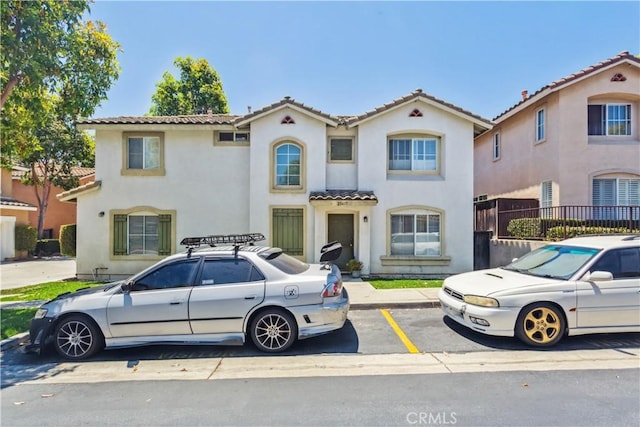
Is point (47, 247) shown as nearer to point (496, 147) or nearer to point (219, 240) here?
point (219, 240)

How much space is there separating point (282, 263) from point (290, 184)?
677cm

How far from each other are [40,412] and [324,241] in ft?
29.8

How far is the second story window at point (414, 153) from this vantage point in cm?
1271

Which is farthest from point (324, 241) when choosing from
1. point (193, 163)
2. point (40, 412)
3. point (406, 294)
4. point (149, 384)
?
point (40, 412)

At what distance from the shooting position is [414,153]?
1275cm

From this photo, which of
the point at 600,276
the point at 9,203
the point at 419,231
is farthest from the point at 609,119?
the point at 9,203

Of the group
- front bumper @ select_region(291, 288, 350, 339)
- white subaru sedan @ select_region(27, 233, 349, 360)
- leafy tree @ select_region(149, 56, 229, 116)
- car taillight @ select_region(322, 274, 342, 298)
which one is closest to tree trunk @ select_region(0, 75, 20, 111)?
white subaru sedan @ select_region(27, 233, 349, 360)

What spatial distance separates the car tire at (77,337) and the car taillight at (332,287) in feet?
11.4

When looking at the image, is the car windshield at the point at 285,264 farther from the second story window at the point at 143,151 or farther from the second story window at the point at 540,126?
the second story window at the point at 540,126

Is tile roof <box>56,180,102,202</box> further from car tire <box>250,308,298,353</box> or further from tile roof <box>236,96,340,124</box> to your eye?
car tire <box>250,308,298,353</box>

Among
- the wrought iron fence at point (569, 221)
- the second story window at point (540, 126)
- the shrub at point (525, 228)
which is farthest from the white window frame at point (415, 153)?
the second story window at point (540, 126)

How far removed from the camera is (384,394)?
4.09 meters

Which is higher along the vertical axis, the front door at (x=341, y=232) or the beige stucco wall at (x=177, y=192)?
the beige stucco wall at (x=177, y=192)

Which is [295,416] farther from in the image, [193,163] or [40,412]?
[193,163]
